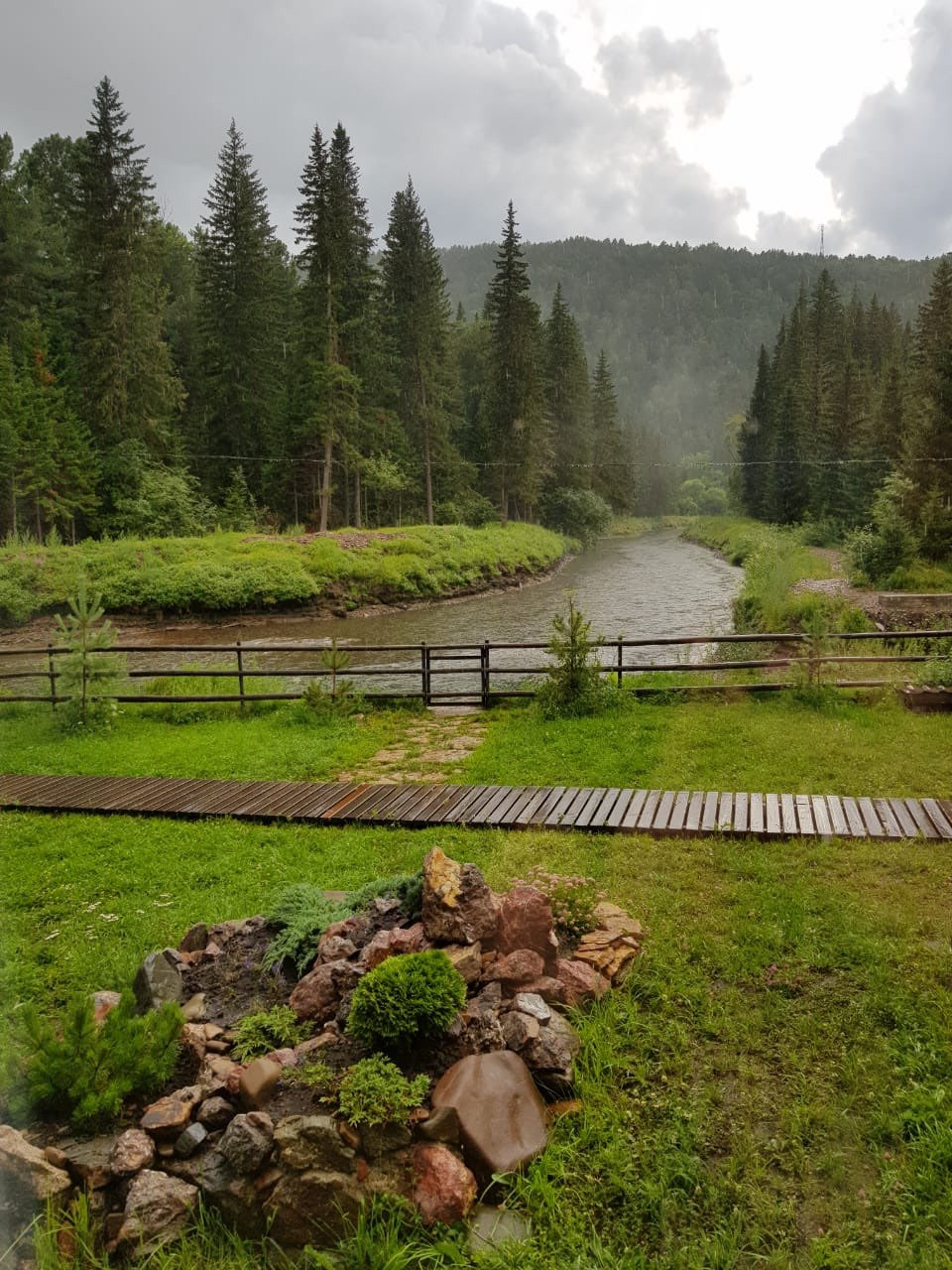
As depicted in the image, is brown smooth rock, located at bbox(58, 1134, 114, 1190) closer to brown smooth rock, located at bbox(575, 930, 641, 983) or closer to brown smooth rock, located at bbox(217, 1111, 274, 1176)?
brown smooth rock, located at bbox(217, 1111, 274, 1176)

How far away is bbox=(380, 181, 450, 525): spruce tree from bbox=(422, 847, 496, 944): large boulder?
1619 inches

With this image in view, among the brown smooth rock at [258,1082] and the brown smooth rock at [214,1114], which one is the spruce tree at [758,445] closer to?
the brown smooth rock at [258,1082]

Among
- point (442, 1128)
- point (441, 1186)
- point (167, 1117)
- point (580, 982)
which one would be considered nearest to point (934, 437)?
point (580, 982)

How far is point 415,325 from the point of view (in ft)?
149

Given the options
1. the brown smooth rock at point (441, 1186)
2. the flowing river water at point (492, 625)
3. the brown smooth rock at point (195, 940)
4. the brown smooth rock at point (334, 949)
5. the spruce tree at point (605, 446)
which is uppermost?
the spruce tree at point (605, 446)

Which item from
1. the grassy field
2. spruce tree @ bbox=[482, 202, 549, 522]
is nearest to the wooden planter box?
the grassy field

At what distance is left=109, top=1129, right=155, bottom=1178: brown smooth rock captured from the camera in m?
3.07

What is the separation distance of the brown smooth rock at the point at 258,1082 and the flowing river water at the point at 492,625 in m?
8.73

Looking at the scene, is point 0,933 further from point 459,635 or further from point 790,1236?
point 459,635

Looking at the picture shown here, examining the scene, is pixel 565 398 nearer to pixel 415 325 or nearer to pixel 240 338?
pixel 415 325

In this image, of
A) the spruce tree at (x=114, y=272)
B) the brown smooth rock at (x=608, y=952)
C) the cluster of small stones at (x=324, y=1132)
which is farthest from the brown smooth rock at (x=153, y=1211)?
the spruce tree at (x=114, y=272)

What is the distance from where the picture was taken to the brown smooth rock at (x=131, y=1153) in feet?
10.1

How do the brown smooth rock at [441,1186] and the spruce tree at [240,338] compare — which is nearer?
the brown smooth rock at [441,1186]

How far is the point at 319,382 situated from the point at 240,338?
18.1 ft
